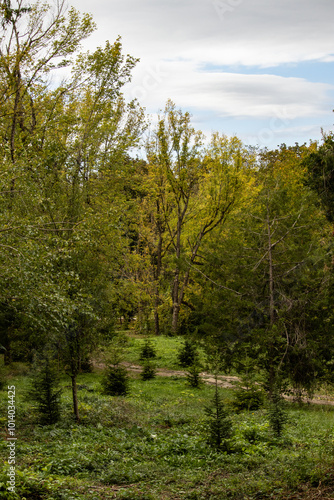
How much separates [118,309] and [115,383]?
13.8 ft

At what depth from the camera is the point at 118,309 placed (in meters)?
11.8

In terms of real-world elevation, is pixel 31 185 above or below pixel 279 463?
above

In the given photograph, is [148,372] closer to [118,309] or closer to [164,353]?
[164,353]

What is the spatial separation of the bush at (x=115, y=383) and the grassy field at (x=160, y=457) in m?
2.52

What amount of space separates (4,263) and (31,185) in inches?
87.9

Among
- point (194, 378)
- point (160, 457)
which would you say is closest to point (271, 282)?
point (194, 378)

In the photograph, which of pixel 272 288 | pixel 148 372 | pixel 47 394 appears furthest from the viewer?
pixel 148 372

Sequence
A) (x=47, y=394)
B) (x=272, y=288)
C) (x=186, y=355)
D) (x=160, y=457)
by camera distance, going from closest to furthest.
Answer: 1. (x=160, y=457)
2. (x=47, y=394)
3. (x=272, y=288)
4. (x=186, y=355)

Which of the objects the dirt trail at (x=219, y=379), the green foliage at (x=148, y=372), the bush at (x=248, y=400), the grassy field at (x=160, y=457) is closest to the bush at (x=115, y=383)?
the grassy field at (x=160, y=457)

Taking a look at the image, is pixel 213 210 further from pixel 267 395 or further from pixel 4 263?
pixel 4 263

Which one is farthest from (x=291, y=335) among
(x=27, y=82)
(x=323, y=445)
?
(x=27, y=82)

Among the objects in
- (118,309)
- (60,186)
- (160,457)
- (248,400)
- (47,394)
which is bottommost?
(248,400)

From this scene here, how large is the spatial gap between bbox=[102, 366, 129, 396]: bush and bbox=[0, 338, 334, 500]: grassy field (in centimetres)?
252

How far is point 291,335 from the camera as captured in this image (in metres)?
13.4
